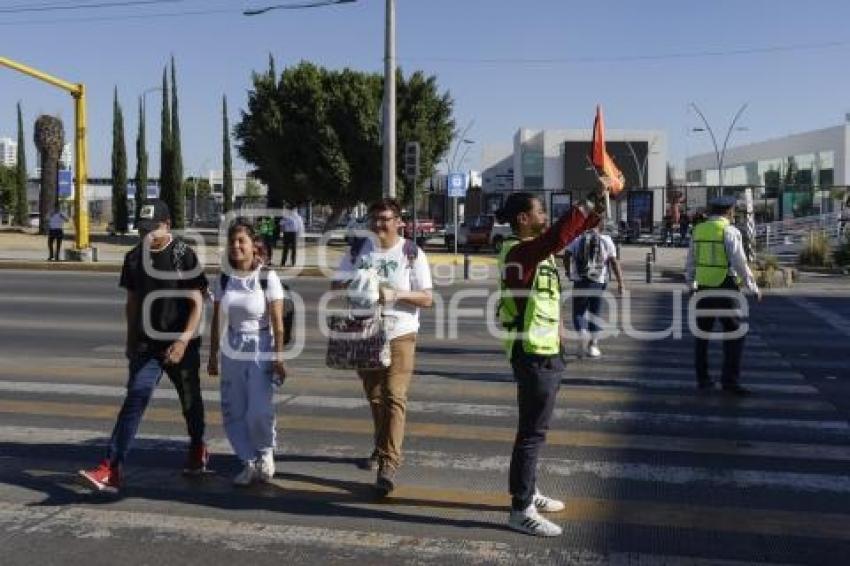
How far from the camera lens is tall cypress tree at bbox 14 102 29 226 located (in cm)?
5850

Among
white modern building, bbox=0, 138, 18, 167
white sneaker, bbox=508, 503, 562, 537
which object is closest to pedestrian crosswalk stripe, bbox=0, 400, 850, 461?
white sneaker, bbox=508, 503, 562, 537

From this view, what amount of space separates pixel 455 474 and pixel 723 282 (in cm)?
399

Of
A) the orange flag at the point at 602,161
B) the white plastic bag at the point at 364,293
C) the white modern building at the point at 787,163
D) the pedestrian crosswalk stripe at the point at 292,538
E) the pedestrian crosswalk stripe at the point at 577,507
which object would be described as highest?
the white modern building at the point at 787,163

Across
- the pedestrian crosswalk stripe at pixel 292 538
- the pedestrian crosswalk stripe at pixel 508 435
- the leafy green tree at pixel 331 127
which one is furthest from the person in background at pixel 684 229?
the pedestrian crosswalk stripe at pixel 292 538

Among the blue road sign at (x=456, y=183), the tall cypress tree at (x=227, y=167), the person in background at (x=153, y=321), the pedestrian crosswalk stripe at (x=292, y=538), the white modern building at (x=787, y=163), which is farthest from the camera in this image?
the white modern building at (x=787, y=163)

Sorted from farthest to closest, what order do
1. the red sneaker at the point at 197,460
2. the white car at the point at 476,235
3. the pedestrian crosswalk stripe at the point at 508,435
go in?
the white car at the point at 476,235
the pedestrian crosswalk stripe at the point at 508,435
the red sneaker at the point at 197,460

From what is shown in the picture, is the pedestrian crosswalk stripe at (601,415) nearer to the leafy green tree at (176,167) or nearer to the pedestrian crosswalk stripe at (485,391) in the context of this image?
the pedestrian crosswalk stripe at (485,391)

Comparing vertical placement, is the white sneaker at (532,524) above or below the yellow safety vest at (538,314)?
below

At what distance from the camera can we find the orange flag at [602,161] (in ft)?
15.6

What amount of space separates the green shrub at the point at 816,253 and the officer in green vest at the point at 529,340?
26818mm

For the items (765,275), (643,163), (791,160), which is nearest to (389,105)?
(765,275)

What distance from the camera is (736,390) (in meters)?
8.96

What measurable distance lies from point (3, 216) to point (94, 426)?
7235cm

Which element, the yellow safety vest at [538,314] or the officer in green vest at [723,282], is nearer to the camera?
the yellow safety vest at [538,314]
